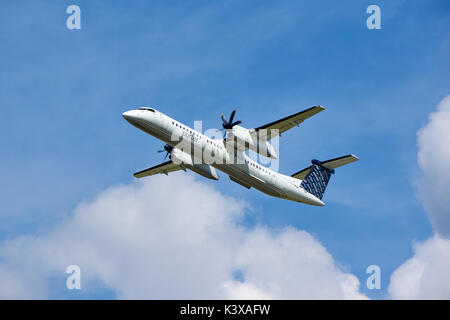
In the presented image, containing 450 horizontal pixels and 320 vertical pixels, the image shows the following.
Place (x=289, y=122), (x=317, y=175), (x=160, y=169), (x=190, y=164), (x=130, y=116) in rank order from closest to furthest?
1. (x=130, y=116)
2. (x=289, y=122)
3. (x=190, y=164)
4. (x=317, y=175)
5. (x=160, y=169)

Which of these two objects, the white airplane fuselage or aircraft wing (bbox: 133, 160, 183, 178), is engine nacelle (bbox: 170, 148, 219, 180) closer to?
the white airplane fuselage

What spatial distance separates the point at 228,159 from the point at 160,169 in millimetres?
10407

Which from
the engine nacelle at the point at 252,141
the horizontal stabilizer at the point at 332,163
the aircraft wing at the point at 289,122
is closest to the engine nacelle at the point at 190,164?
the engine nacelle at the point at 252,141

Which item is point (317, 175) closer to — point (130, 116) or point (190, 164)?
point (190, 164)

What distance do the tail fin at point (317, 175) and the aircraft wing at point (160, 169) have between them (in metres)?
11.0

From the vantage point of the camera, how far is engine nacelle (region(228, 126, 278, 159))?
4284 cm

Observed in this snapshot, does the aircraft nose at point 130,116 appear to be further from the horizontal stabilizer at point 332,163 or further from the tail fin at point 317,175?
the horizontal stabilizer at point 332,163

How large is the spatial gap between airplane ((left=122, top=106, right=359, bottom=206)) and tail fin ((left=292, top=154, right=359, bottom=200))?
10 centimetres

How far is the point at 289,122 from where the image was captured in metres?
41.7

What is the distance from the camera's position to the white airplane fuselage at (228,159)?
4053 centimetres


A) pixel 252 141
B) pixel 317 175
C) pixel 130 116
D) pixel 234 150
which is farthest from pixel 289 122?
pixel 130 116
